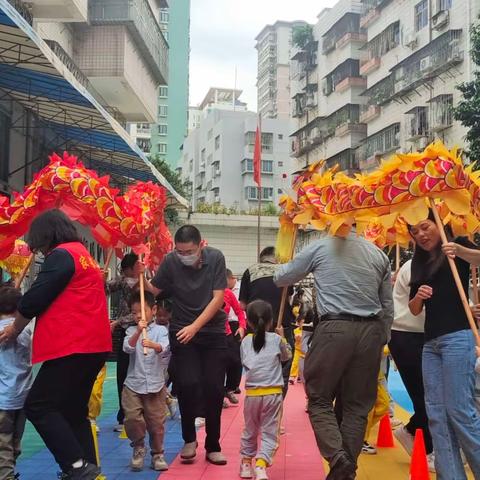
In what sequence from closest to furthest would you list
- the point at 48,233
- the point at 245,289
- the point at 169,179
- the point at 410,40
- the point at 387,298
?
the point at 48,233 < the point at 387,298 < the point at 245,289 < the point at 410,40 < the point at 169,179

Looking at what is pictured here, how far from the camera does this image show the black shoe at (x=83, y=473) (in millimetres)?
3891

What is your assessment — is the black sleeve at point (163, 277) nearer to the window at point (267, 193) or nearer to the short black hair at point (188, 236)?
the short black hair at point (188, 236)

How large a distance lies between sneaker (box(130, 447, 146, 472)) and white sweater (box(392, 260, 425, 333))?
88.2 inches

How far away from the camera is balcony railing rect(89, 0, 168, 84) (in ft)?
75.3

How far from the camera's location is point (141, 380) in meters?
5.55

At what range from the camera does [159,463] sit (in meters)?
5.37

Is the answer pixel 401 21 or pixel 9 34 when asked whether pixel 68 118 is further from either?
pixel 401 21

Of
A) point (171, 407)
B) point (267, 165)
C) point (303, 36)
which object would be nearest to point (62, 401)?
point (171, 407)

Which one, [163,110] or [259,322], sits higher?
[163,110]

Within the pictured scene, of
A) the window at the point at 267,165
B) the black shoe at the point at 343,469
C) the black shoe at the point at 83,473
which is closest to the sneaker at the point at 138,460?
the black shoe at the point at 83,473

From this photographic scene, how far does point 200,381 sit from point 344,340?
1568 mm

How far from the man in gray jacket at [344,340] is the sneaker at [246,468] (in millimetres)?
978

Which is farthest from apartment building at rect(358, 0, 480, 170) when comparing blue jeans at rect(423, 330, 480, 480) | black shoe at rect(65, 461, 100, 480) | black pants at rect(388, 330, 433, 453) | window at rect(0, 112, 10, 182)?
black shoe at rect(65, 461, 100, 480)

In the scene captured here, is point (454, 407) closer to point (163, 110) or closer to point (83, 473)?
point (83, 473)
